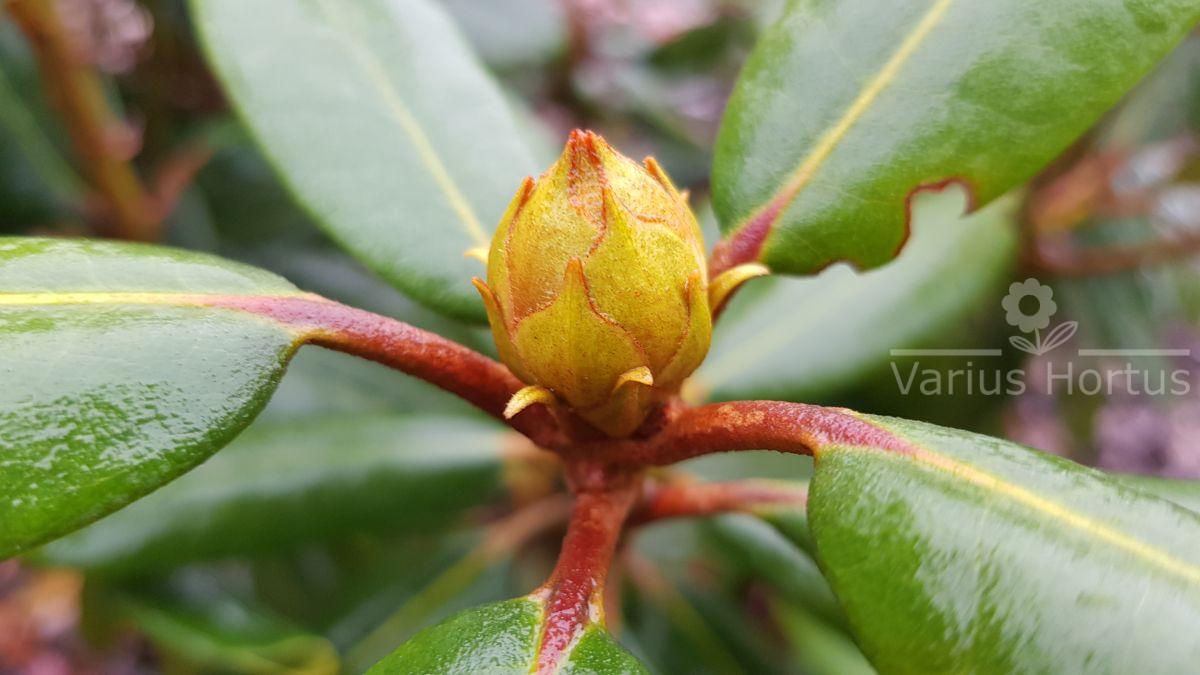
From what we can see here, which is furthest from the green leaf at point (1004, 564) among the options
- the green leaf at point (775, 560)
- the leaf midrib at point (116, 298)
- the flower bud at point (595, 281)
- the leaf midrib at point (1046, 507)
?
the green leaf at point (775, 560)

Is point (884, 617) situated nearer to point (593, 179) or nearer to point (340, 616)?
point (593, 179)

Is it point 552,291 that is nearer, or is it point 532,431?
point 552,291

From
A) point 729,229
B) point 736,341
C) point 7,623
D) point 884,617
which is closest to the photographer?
point 884,617

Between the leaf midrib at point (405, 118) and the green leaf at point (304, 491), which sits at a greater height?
the leaf midrib at point (405, 118)

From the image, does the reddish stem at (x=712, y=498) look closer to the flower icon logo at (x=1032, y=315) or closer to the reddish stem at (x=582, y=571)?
the reddish stem at (x=582, y=571)

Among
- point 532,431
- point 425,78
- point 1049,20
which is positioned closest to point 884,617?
point 532,431
